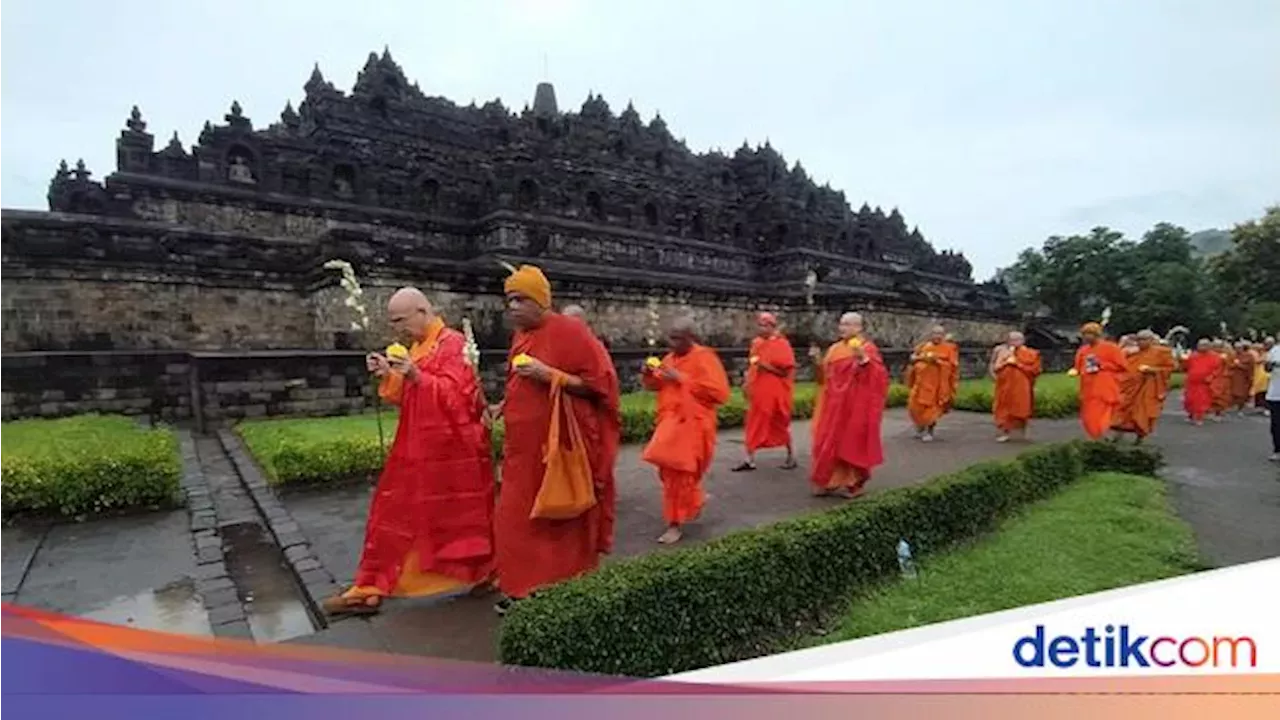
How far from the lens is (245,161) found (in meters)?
19.6

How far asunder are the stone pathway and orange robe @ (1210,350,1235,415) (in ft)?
26.3

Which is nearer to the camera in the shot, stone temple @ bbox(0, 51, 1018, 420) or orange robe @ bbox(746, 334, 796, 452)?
orange robe @ bbox(746, 334, 796, 452)

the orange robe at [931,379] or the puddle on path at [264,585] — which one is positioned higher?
the orange robe at [931,379]

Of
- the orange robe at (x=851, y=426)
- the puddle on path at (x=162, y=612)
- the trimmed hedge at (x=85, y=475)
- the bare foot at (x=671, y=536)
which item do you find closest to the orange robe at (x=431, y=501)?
the puddle on path at (x=162, y=612)

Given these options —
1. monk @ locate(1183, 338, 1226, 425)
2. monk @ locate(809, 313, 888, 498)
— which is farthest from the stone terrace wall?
monk @ locate(1183, 338, 1226, 425)

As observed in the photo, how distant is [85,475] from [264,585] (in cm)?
285

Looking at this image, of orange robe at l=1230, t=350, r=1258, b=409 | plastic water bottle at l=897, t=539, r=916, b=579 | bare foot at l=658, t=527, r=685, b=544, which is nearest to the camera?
plastic water bottle at l=897, t=539, r=916, b=579

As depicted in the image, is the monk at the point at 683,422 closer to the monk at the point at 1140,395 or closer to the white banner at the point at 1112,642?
the white banner at the point at 1112,642

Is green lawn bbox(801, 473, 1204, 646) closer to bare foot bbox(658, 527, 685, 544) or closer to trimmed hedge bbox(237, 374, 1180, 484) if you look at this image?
bare foot bbox(658, 527, 685, 544)

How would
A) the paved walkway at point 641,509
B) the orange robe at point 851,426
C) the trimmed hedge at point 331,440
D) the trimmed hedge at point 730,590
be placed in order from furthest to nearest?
the trimmed hedge at point 331,440, the orange robe at point 851,426, the paved walkway at point 641,509, the trimmed hedge at point 730,590

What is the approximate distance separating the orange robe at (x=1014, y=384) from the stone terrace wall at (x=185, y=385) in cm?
1026

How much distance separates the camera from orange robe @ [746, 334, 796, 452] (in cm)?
802

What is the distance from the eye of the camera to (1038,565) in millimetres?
4574

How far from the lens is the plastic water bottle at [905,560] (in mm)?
4539
